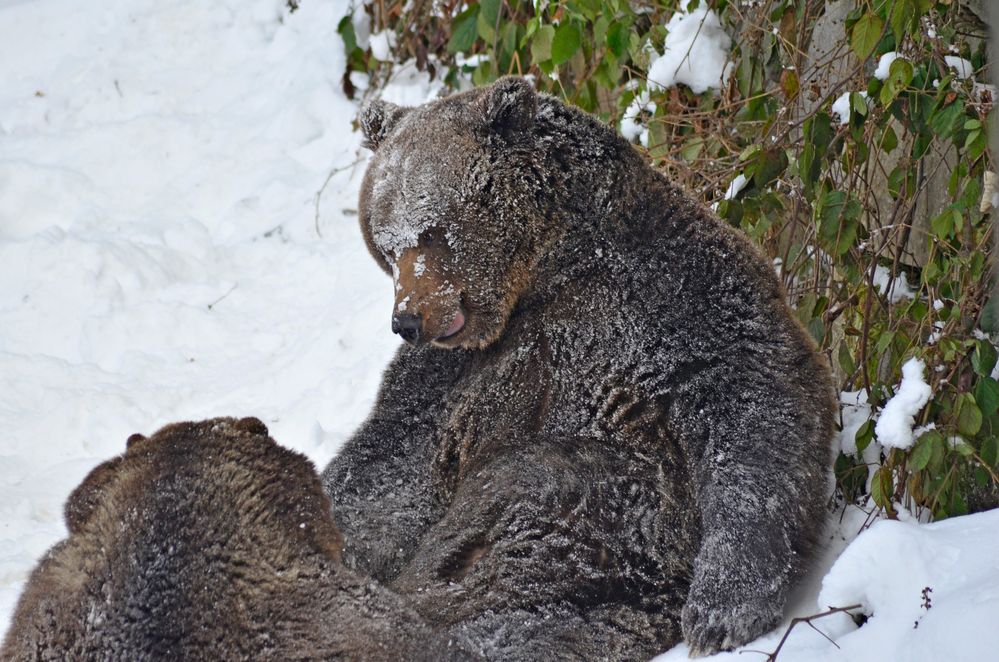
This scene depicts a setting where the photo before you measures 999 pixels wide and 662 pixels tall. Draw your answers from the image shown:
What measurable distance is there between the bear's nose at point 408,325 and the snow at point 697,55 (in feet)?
9.78

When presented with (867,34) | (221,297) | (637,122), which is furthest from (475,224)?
(221,297)

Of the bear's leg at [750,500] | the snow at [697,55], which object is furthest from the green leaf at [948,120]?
the snow at [697,55]

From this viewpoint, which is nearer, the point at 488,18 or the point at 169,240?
the point at 488,18

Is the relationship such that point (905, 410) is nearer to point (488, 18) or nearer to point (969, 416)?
point (969, 416)

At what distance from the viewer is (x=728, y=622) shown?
329 cm

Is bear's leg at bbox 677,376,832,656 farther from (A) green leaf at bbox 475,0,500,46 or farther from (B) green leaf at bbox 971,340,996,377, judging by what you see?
(A) green leaf at bbox 475,0,500,46

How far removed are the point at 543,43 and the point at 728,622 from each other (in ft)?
12.3

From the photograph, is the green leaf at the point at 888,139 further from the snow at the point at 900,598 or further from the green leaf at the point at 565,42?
the green leaf at the point at 565,42

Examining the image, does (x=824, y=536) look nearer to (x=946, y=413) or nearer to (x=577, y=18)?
(x=946, y=413)

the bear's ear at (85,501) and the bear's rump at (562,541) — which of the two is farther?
the bear's rump at (562,541)

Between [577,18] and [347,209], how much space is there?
11.1 ft

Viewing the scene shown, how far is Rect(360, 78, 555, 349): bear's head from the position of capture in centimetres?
406

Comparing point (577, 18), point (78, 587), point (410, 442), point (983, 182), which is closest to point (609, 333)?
point (410, 442)

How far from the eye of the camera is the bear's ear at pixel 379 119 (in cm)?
455
